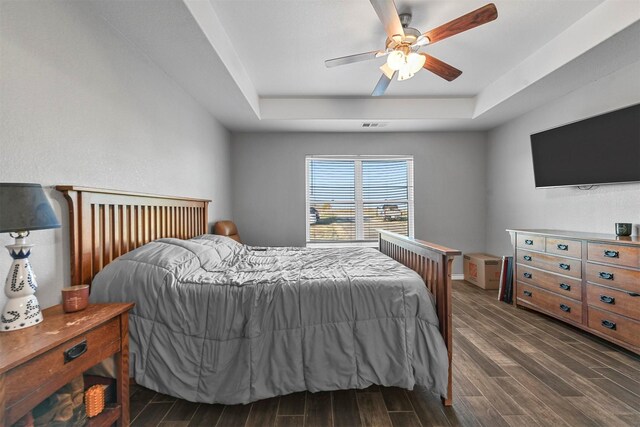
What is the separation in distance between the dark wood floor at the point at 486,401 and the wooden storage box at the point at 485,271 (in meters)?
1.68

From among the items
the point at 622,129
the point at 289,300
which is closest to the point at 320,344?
the point at 289,300

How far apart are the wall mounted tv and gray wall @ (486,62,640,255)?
6.3 inches

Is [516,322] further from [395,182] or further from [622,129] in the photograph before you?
[395,182]

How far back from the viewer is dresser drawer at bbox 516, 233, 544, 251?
2930 mm

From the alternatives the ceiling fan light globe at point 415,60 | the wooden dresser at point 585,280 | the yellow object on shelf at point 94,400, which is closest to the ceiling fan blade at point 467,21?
the ceiling fan light globe at point 415,60

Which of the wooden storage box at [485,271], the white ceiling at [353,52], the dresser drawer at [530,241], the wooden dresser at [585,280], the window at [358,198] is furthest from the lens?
the window at [358,198]

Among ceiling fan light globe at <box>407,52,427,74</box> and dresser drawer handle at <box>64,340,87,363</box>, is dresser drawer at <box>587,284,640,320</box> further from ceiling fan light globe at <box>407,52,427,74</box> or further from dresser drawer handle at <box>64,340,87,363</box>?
dresser drawer handle at <box>64,340,87,363</box>

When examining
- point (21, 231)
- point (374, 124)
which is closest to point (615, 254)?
point (374, 124)

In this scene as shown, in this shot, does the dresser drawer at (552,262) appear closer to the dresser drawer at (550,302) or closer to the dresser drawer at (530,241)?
the dresser drawer at (530,241)

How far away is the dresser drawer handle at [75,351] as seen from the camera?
105 cm

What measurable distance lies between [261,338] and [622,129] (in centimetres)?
337

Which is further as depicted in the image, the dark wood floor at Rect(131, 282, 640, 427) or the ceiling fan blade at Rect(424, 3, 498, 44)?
the ceiling fan blade at Rect(424, 3, 498, 44)

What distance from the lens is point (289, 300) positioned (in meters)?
1.60

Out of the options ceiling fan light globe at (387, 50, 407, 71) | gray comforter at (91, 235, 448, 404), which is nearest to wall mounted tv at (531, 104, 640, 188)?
ceiling fan light globe at (387, 50, 407, 71)
